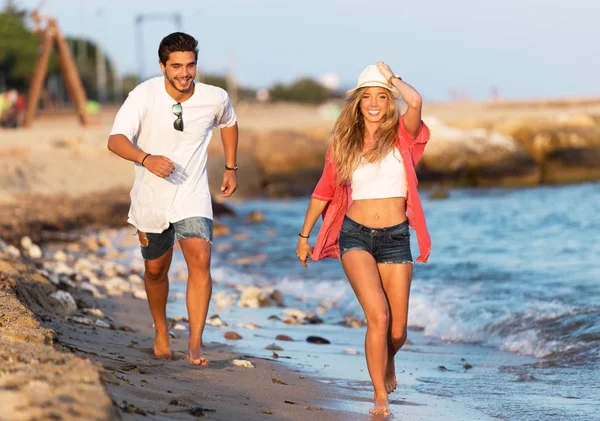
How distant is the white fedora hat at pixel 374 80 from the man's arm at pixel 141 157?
1.18 metres

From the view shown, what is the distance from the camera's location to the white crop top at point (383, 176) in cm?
537

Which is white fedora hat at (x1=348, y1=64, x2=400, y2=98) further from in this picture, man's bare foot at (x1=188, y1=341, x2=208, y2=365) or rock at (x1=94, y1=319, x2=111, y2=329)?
rock at (x1=94, y1=319, x2=111, y2=329)

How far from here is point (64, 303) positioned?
24.3ft

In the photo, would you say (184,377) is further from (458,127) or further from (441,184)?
(458,127)

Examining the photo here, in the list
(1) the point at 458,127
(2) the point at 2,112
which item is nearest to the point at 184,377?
(1) the point at 458,127

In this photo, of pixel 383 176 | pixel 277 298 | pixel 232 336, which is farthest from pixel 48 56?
pixel 383 176

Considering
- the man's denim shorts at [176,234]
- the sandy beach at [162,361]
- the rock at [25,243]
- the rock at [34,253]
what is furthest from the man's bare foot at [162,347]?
the rock at [25,243]

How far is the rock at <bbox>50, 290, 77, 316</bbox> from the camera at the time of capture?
7312 mm

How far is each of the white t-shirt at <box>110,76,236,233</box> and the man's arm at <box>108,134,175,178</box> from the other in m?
0.14

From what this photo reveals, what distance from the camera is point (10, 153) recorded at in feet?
71.7

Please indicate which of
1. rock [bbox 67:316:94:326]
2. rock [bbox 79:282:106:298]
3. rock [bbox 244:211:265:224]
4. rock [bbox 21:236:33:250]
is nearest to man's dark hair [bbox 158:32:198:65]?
rock [bbox 67:316:94:326]

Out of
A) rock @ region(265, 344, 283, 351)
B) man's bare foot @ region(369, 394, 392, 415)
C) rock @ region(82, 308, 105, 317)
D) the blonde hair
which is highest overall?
the blonde hair

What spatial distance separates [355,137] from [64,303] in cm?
311

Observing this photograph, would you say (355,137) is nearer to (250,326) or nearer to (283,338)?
(283,338)
